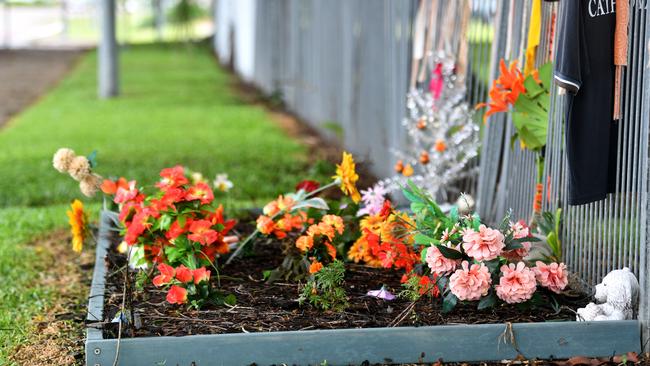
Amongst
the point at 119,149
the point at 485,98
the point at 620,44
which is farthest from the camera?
the point at 119,149

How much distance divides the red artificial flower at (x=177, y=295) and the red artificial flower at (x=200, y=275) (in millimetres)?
71

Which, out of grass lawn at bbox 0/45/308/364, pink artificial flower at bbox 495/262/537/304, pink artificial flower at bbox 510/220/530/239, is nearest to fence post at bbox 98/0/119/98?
grass lawn at bbox 0/45/308/364

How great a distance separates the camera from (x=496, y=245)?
4.08 m

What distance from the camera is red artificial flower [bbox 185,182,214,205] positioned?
4578 mm

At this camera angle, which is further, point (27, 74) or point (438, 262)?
point (27, 74)

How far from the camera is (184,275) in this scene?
4234mm

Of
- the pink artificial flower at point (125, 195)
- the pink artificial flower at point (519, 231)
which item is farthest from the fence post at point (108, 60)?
the pink artificial flower at point (519, 231)

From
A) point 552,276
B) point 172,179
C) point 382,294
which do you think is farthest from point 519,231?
point 172,179

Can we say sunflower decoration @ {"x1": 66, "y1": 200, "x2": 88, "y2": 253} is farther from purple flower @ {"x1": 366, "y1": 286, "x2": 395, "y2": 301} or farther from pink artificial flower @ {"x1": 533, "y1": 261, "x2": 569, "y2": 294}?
pink artificial flower @ {"x1": 533, "y1": 261, "x2": 569, "y2": 294}

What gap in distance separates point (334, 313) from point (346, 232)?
3.35 feet

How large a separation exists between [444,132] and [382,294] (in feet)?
7.61

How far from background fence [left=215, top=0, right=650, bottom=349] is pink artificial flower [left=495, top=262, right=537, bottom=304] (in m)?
0.37

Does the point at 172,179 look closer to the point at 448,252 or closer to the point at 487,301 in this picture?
the point at 448,252

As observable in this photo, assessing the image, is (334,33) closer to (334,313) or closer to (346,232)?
(346,232)
